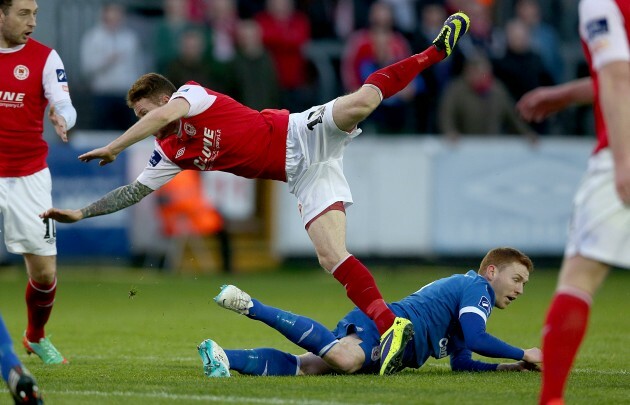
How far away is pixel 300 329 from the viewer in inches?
287

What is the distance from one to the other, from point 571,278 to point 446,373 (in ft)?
8.60

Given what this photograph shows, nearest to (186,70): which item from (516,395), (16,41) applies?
(16,41)

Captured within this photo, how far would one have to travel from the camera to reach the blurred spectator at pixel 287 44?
18.2 meters

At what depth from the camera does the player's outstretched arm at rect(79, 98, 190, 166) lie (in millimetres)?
7039

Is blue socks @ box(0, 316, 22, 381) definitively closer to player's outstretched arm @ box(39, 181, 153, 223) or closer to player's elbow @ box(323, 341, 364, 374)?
player's outstretched arm @ box(39, 181, 153, 223)

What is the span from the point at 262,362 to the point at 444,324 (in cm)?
118

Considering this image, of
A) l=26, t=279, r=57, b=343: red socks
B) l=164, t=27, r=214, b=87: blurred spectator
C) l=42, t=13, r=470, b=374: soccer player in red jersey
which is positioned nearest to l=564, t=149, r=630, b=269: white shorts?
l=42, t=13, r=470, b=374: soccer player in red jersey

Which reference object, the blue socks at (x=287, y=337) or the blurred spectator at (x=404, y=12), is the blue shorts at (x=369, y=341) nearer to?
the blue socks at (x=287, y=337)

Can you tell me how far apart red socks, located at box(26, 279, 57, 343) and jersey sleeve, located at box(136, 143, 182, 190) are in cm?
119

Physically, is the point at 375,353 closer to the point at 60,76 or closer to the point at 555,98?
the point at 555,98

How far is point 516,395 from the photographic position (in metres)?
6.59

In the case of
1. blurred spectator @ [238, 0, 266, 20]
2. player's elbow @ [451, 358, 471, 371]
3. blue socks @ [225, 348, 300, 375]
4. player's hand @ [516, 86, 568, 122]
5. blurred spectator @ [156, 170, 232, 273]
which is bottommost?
blurred spectator @ [156, 170, 232, 273]

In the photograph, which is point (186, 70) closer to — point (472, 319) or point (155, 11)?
point (155, 11)

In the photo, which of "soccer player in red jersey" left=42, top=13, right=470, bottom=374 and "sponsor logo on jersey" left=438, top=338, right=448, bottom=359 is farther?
"soccer player in red jersey" left=42, top=13, right=470, bottom=374
